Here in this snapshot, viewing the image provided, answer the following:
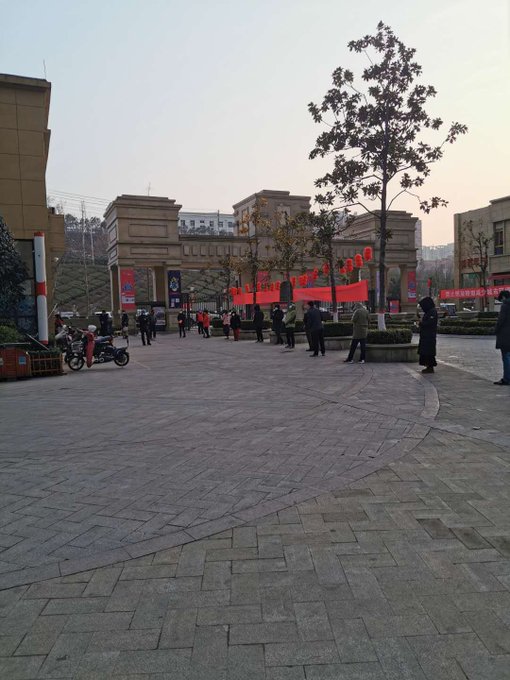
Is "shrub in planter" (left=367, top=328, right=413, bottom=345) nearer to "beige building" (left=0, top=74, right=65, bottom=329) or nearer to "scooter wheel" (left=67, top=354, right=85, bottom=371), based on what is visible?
"scooter wheel" (left=67, top=354, right=85, bottom=371)

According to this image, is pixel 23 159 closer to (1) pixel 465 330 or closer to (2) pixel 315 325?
(2) pixel 315 325

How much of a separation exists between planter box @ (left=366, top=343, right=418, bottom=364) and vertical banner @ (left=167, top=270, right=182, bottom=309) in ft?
89.4

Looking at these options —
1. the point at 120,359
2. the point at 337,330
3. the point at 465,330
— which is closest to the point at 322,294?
the point at 465,330

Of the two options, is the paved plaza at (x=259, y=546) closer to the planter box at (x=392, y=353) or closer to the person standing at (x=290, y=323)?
the planter box at (x=392, y=353)

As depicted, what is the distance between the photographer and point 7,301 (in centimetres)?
1505

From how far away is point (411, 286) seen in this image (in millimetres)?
50312

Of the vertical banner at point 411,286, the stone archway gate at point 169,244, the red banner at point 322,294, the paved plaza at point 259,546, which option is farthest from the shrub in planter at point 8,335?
the vertical banner at point 411,286

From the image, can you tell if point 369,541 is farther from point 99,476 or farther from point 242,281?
point 242,281

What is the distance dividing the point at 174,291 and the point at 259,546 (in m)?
37.0

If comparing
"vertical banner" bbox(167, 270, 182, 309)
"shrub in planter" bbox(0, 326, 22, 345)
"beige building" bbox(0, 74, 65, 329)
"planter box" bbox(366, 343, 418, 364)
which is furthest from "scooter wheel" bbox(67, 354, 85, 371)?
"vertical banner" bbox(167, 270, 182, 309)

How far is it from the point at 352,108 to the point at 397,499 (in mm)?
13200

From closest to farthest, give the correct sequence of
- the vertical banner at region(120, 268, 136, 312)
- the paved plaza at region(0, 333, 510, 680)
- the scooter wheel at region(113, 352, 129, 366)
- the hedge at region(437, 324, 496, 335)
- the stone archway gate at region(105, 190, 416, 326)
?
1. the paved plaza at region(0, 333, 510, 680)
2. the scooter wheel at region(113, 352, 129, 366)
3. the hedge at region(437, 324, 496, 335)
4. the vertical banner at region(120, 268, 136, 312)
5. the stone archway gate at region(105, 190, 416, 326)

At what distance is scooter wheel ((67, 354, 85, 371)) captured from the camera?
14797 mm

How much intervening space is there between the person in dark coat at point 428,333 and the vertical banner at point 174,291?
29518 millimetres
